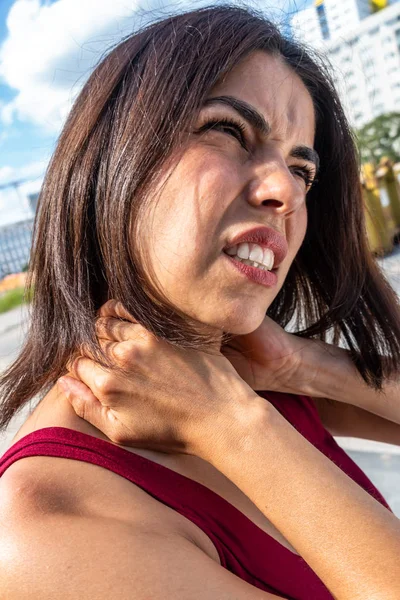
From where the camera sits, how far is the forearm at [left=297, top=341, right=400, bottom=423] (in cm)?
154

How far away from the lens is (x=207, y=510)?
104 cm

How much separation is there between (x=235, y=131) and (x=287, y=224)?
0.83 ft

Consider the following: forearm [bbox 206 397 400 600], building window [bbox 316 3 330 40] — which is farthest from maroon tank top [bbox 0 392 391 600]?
building window [bbox 316 3 330 40]

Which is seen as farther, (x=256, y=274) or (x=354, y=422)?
(x=354, y=422)

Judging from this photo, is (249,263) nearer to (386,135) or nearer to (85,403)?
(85,403)

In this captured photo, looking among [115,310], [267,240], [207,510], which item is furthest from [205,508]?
[267,240]

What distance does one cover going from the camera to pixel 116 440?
39.3 inches

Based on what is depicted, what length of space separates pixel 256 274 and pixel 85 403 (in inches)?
16.9

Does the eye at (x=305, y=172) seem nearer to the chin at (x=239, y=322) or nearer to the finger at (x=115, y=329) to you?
the chin at (x=239, y=322)

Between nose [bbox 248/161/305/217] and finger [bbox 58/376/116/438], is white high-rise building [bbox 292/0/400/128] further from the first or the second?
finger [bbox 58/376/116/438]

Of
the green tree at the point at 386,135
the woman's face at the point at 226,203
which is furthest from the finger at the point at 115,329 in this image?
the green tree at the point at 386,135

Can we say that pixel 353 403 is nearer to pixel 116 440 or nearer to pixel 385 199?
pixel 116 440

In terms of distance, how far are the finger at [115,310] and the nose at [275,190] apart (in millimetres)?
337

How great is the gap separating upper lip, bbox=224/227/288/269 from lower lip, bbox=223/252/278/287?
0.04 meters
